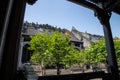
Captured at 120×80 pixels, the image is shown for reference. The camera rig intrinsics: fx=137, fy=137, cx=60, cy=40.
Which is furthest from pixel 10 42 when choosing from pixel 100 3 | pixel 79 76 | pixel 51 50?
pixel 51 50

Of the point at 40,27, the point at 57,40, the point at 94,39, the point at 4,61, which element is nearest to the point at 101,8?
the point at 4,61

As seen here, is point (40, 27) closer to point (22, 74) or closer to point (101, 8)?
point (101, 8)

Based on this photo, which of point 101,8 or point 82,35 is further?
point 82,35

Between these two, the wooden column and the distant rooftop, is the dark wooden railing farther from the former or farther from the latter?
the distant rooftop

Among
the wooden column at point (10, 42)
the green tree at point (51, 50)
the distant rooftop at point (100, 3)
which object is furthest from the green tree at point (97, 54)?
the wooden column at point (10, 42)

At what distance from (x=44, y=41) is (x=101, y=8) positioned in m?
15.7

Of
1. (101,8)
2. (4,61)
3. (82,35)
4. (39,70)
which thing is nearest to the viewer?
(4,61)

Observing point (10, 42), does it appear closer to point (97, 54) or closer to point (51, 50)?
point (51, 50)

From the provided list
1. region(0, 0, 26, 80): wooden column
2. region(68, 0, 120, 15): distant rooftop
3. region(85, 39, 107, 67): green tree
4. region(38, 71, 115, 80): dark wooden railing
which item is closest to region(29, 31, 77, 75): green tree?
region(85, 39, 107, 67): green tree

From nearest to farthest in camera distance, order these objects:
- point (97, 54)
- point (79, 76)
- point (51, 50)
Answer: point (79, 76), point (51, 50), point (97, 54)

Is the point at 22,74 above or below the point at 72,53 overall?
below

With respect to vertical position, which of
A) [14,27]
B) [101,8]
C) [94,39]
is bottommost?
[14,27]

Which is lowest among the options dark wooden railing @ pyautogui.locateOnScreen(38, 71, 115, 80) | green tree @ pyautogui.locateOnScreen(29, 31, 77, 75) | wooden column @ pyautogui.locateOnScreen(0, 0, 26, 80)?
dark wooden railing @ pyautogui.locateOnScreen(38, 71, 115, 80)

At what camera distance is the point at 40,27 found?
3092cm
